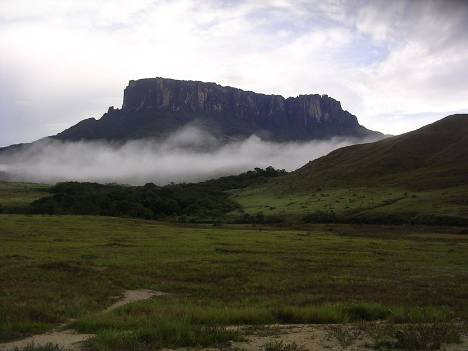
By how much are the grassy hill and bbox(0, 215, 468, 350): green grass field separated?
183 ft

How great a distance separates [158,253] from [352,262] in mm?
18512

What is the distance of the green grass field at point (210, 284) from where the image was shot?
17547 mm

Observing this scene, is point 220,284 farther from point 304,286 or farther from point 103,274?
point 103,274

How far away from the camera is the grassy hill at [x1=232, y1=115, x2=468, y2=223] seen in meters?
118

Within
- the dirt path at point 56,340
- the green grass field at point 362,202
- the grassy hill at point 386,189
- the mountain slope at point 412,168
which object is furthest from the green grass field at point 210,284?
the mountain slope at point 412,168

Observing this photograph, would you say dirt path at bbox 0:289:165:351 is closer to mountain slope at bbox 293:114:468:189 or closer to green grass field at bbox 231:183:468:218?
green grass field at bbox 231:183:468:218

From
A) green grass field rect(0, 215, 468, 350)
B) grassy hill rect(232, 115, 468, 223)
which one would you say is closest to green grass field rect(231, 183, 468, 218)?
grassy hill rect(232, 115, 468, 223)

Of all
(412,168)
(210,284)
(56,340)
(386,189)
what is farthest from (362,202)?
(56,340)

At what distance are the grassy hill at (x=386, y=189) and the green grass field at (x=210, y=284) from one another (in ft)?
183

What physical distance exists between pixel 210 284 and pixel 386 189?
12983 cm

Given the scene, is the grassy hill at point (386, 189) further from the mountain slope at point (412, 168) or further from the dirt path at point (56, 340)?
the dirt path at point (56, 340)

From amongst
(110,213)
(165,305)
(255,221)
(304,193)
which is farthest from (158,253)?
(304,193)

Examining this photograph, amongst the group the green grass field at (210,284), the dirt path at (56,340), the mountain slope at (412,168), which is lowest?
the green grass field at (210,284)

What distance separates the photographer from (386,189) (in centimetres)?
15250
